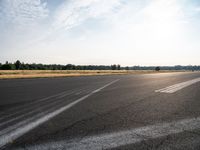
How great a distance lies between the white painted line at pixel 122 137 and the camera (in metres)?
3.12

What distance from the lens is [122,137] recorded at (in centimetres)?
354

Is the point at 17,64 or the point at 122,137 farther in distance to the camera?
the point at 17,64

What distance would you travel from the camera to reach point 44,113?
5.47 meters

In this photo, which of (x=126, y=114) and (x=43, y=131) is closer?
(x=43, y=131)

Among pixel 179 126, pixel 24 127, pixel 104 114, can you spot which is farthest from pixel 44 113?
pixel 179 126

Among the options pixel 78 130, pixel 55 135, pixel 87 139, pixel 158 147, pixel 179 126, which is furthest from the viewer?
pixel 179 126

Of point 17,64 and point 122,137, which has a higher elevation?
point 17,64

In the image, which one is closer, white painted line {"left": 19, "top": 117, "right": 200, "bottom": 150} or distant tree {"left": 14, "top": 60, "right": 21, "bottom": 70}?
white painted line {"left": 19, "top": 117, "right": 200, "bottom": 150}

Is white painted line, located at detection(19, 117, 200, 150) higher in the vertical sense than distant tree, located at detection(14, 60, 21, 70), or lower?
lower

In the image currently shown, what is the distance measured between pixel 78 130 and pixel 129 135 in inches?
41.5

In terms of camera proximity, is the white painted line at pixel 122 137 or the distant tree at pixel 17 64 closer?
the white painted line at pixel 122 137

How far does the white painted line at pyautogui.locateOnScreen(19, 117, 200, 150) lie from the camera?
10.2ft

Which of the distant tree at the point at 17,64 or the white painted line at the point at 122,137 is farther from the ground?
the distant tree at the point at 17,64

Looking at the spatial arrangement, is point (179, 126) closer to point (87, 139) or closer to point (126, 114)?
point (126, 114)
